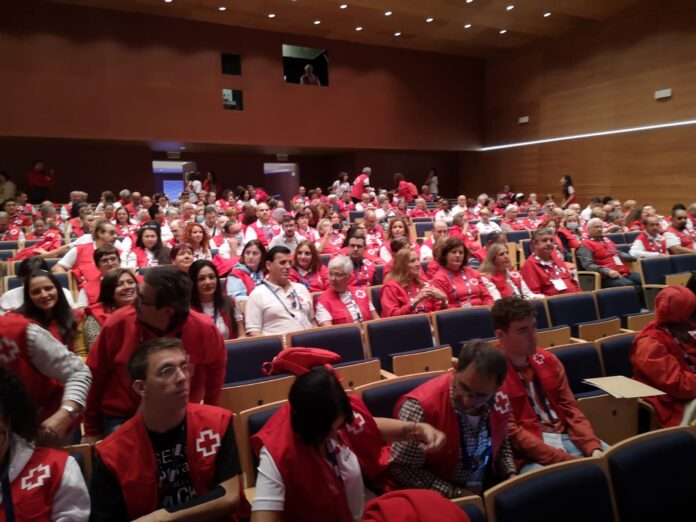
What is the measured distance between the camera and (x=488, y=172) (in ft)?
54.3

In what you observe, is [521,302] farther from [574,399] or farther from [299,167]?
[299,167]

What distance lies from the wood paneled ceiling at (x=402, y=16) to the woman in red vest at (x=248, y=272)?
29.7 feet

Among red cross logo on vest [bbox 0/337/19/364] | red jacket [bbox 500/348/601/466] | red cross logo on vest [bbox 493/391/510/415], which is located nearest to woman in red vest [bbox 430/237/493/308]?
red jacket [bbox 500/348/601/466]

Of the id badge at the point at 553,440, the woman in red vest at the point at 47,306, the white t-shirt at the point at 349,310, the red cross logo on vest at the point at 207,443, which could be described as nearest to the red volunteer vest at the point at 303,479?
the red cross logo on vest at the point at 207,443

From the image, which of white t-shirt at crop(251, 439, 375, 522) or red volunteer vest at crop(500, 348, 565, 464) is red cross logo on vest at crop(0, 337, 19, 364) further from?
red volunteer vest at crop(500, 348, 565, 464)

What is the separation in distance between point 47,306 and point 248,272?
1980 mm

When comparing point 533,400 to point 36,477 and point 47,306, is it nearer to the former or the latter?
point 36,477

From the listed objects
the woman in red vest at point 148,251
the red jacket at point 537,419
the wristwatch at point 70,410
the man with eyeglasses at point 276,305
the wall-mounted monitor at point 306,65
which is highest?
the wall-mounted monitor at point 306,65

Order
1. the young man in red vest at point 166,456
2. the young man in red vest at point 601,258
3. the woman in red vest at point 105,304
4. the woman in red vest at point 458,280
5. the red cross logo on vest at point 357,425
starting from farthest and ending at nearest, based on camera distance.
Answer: the young man in red vest at point 601,258, the woman in red vest at point 458,280, the woman in red vest at point 105,304, the red cross logo on vest at point 357,425, the young man in red vest at point 166,456

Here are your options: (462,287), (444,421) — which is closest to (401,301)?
(462,287)

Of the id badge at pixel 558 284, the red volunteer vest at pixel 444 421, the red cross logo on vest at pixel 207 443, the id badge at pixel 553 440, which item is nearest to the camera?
the red cross logo on vest at pixel 207 443

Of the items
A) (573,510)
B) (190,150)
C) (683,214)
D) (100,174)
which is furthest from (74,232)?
(683,214)

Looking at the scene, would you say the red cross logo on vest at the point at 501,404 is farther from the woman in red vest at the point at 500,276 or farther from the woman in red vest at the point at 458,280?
the woman in red vest at the point at 500,276

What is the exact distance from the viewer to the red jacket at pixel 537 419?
208cm
